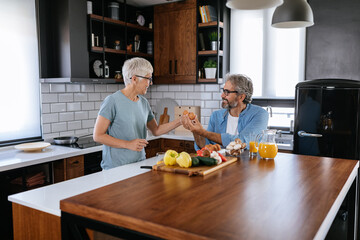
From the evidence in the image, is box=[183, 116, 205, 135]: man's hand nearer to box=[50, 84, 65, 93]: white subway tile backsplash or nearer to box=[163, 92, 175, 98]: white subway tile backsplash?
box=[50, 84, 65, 93]: white subway tile backsplash

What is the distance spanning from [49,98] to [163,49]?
1747 millimetres

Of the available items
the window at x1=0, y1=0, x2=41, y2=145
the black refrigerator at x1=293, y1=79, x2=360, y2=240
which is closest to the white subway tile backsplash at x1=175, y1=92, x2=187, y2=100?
the black refrigerator at x1=293, y1=79, x2=360, y2=240

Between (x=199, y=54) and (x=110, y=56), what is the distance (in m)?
1.22

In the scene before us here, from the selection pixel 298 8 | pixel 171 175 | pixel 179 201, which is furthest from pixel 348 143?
pixel 179 201

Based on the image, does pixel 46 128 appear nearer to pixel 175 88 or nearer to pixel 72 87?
pixel 72 87

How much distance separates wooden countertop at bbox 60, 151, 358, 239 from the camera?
Result: 1.09m

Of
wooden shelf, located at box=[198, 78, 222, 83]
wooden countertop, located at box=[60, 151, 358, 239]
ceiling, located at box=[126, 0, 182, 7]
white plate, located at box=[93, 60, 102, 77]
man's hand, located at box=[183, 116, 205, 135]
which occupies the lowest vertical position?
wooden countertop, located at box=[60, 151, 358, 239]

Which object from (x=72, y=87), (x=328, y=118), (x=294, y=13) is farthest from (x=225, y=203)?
(x=72, y=87)

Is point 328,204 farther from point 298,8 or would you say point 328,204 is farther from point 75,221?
point 298,8

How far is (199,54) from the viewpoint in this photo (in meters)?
4.44

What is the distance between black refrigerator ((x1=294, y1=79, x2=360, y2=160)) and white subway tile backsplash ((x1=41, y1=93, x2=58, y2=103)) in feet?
8.84

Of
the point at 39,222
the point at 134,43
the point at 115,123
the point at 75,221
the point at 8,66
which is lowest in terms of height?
the point at 39,222

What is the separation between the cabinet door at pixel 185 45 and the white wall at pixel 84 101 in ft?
0.96

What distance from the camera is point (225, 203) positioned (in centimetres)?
132
